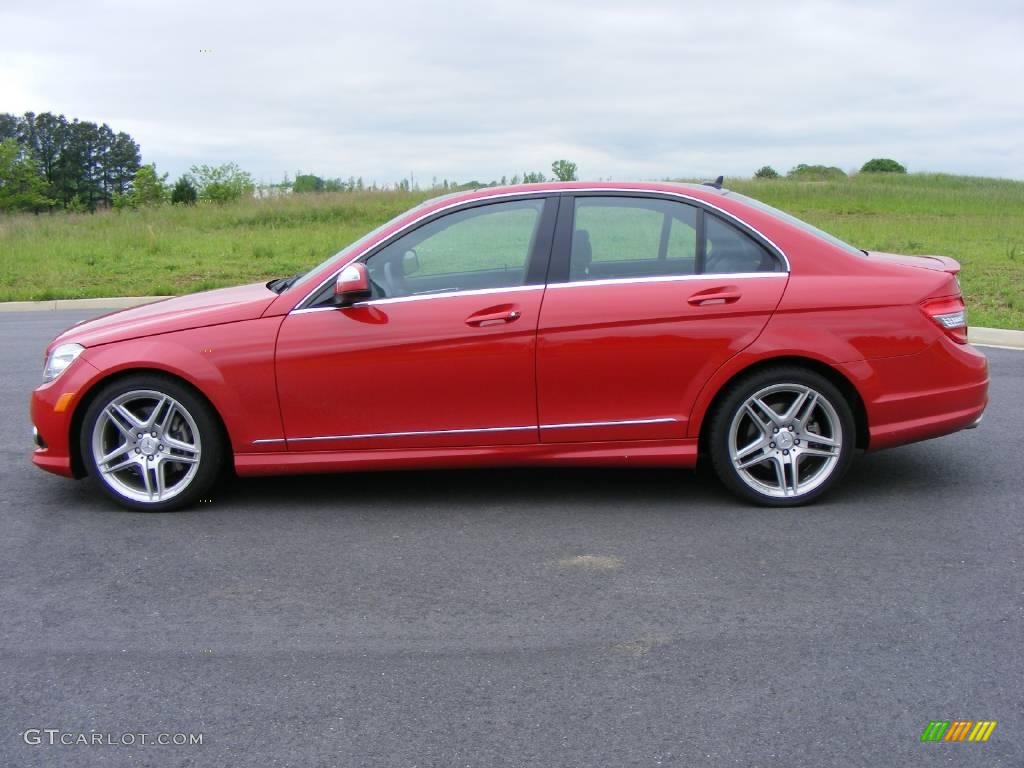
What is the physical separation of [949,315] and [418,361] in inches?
106

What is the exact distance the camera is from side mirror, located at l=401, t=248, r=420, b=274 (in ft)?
18.2

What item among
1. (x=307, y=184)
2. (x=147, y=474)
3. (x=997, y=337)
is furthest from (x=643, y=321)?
(x=307, y=184)

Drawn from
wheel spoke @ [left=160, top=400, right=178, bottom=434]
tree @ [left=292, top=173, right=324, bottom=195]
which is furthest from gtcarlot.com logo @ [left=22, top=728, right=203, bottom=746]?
tree @ [left=292, top=173, right=324, bottom=195]

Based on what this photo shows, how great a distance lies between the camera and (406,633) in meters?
4.02

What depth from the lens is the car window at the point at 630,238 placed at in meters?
5.50

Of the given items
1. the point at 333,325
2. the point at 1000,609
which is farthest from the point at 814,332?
the point at 333,325

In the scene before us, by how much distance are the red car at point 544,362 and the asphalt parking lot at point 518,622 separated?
0.31m

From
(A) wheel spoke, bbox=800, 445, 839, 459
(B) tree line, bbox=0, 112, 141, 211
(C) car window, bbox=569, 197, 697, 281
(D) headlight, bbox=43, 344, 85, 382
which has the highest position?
(B) tree line, bbox=0, 112, 141, 211

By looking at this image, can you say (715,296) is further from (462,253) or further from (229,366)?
(229,366)

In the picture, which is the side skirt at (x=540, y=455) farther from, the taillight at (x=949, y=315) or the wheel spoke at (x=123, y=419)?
the taillight at (x=949, y=315)

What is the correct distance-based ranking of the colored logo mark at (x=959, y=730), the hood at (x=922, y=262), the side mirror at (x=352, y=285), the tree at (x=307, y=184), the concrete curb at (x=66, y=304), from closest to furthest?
the colored logo mark at (x=959, y=730) < the side mirror at (x=352, y=285) < the hood at (x=922, y=262) < the concrete curb at (x=66, y=304) < the tree at (x=307, y=184)

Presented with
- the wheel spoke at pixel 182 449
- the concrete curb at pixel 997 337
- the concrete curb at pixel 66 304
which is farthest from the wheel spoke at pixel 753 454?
the concrete curb at pixel 66 304

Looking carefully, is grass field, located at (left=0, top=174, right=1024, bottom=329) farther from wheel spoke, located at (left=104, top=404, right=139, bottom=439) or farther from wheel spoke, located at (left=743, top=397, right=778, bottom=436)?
wheel spoke, located at (left=104, top=404, right=139, bottom=439)

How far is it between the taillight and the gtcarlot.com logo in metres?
3.99
